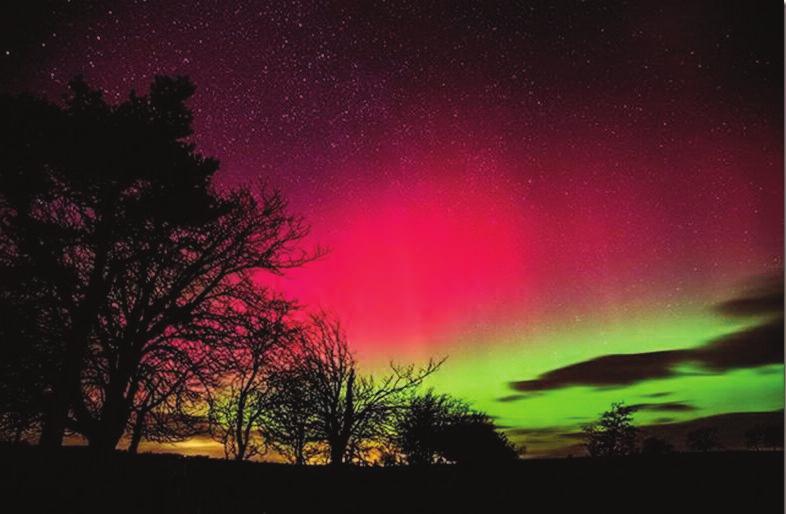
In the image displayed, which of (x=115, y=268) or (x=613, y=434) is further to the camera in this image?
(x=613, y=434)

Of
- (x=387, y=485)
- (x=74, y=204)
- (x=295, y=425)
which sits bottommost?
(x=387, y=485)

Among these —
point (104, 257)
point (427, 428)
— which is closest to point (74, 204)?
point (104, 257)

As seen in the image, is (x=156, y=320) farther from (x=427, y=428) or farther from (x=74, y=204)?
(x=427, y=428)

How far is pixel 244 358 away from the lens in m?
12.0

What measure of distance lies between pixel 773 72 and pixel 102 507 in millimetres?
9054

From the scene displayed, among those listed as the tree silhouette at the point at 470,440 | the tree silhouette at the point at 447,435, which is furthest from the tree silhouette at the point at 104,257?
the tree silhouette at the point at 470,440

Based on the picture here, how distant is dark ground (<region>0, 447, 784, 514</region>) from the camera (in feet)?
17.4

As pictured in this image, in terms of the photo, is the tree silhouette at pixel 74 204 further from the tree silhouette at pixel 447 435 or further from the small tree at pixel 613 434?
the small tree at pixel 613 434

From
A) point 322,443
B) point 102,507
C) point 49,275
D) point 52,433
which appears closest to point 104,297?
point 49,275

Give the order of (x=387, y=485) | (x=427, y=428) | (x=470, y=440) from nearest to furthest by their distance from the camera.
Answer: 1. (x=387, y=485)
2. (x=427, y=428)
3. (x=470, y=440)

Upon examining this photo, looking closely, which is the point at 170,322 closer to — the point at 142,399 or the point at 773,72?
the point at 142,399

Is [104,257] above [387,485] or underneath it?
above

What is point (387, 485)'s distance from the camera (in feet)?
21.9

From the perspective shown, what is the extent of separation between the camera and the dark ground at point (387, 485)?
5.32m
